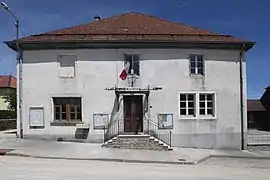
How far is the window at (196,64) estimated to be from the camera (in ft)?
80.8

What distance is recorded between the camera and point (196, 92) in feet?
80.0

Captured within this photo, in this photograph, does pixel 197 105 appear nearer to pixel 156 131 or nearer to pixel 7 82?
pixel 156 131

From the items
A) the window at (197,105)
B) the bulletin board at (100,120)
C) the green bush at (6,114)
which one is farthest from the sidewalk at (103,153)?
the green bush at (6,114)

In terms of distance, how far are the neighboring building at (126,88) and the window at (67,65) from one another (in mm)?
61

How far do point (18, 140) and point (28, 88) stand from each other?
3.23 m

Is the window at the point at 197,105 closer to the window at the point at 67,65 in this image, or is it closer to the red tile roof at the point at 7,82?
the window at the point at 67,65

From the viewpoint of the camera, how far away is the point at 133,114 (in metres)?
24.0

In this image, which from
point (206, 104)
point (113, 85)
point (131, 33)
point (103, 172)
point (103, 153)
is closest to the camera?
point (103, 172)

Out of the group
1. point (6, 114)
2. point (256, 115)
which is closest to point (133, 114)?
point (6, 114)

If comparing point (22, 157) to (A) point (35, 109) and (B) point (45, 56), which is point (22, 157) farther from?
(B) point (45, 56)

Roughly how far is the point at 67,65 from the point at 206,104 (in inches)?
357

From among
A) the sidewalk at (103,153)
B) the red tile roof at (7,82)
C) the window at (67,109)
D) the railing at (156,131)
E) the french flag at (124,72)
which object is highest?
the red tile roof at (7,82)

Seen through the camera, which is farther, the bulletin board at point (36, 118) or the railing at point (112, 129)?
Answer: the bulletin board at point (36, 118)

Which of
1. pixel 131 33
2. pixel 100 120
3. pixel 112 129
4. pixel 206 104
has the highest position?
pixel 131 33
